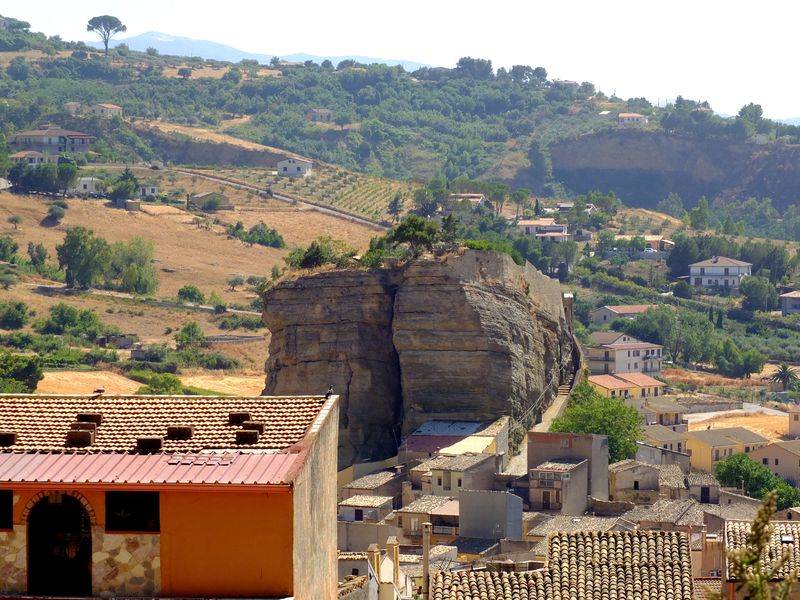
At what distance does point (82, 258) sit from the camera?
13375cm

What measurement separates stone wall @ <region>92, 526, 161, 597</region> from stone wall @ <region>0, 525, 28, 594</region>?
23.9 inches

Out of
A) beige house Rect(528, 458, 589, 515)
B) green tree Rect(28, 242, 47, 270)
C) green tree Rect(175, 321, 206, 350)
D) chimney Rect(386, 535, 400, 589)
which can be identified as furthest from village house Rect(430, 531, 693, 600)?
green tree Rect(28, 242, 47, 270)

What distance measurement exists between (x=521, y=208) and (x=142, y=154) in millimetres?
39779

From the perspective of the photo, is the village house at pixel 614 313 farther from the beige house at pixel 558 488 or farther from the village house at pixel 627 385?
the beige house at pixel 558 488

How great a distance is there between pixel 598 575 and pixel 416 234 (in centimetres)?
5410

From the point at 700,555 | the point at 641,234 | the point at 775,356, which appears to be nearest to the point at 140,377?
the point at 775,356

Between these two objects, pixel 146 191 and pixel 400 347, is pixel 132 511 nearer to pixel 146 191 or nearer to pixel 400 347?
pixel 400 347

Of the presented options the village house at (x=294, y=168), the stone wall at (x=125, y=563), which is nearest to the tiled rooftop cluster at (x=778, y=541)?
the stone wall at (x=125, y=563)

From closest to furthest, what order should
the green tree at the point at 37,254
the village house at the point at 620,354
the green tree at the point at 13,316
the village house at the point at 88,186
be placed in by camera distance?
the green tree at the point at 13,316 < the village house at the point at 620,354 < the green tree at the point at 37,254 < the village house at the point at 88,186

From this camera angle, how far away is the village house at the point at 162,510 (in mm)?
16266

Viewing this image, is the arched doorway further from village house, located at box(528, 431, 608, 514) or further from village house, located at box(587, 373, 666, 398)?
village house, located at box(587, 373, 666, 398)

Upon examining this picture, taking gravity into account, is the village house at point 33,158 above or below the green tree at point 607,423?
above

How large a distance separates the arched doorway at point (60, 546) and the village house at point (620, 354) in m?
102

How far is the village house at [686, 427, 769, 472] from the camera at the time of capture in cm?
8656
